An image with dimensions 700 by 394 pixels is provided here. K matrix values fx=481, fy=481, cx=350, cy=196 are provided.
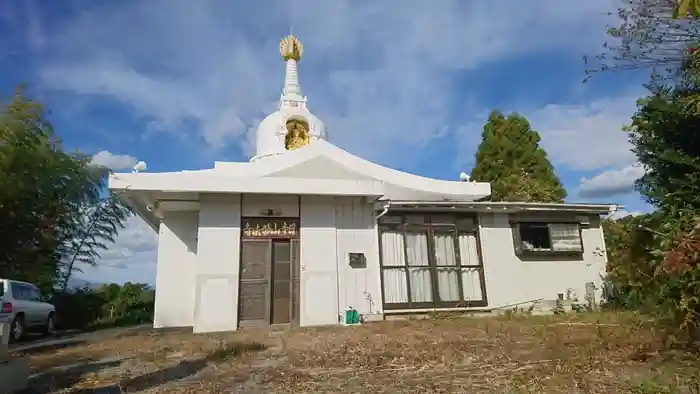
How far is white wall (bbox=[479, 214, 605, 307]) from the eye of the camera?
37.7 ft

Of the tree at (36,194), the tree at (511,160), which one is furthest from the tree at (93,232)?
the tree at (511,160)

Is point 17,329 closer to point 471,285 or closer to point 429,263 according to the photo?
point 429,263

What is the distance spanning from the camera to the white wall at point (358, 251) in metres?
10.8

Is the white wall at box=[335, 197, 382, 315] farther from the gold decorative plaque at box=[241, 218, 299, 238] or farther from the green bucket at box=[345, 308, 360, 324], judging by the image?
the gold decorative plaque at box=[241, 218, 299, 238]

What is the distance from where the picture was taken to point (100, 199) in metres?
19.2

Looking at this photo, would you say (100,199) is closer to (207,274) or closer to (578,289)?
(207,274)

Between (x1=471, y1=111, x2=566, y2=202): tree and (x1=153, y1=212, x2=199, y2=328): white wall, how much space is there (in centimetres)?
1606

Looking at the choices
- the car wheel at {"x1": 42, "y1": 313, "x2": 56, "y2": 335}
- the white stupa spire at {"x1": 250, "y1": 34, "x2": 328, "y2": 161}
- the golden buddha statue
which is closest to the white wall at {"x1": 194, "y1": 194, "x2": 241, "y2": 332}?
the white stupa spire at {"x1": 250, "y1": 34, "x2": 328, "y2": 161}

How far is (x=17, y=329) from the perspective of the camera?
1142cm

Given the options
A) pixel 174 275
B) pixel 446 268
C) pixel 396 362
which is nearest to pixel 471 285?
pixel 446 268

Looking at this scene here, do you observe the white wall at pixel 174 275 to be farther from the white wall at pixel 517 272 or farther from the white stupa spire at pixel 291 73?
the white stupa spire at pixel 291 73

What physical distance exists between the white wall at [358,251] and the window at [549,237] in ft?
11.8

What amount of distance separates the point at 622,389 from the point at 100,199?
19635mm

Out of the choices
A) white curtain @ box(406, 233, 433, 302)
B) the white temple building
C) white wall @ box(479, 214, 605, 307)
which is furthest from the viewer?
white wall @ box(479, 214, 605, 307)
